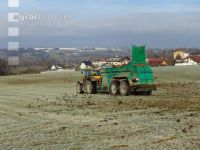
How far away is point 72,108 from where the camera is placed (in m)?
19.1

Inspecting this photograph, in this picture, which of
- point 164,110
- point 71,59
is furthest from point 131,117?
point 71,59

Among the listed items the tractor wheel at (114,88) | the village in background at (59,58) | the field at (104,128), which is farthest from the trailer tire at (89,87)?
the village in background at (59,58)

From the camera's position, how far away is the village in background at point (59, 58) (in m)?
94.3

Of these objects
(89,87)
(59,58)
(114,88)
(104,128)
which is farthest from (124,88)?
(59,58)

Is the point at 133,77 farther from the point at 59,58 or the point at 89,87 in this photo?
the point at 59,58

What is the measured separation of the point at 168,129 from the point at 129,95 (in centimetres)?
1405

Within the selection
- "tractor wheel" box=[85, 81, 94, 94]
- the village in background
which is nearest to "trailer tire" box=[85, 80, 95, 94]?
"tractor wheel" box=[85, 81, 94, 94]

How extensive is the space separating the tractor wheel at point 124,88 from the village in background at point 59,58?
4961 centimetres

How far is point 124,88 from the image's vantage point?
26.0m

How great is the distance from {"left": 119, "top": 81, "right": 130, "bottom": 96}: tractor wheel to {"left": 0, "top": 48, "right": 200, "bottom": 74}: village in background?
163 ft

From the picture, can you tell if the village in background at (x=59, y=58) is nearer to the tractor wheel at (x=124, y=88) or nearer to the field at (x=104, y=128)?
the tractor wheel at (x=124, y=88)

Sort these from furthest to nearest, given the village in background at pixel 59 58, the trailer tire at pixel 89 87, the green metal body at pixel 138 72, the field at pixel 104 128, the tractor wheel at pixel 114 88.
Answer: the village in background at pixel 59 58
the trailer tire at pixel 89 87
the tractor wheel at pixel 114 88
the green metal body at pixel 138 72
the field at pixel 104 128

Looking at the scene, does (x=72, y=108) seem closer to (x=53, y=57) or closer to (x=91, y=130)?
(x=91, y=130)

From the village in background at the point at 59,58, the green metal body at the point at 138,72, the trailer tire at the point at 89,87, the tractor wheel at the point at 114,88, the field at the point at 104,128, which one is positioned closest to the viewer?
the field at the point at 104,128
